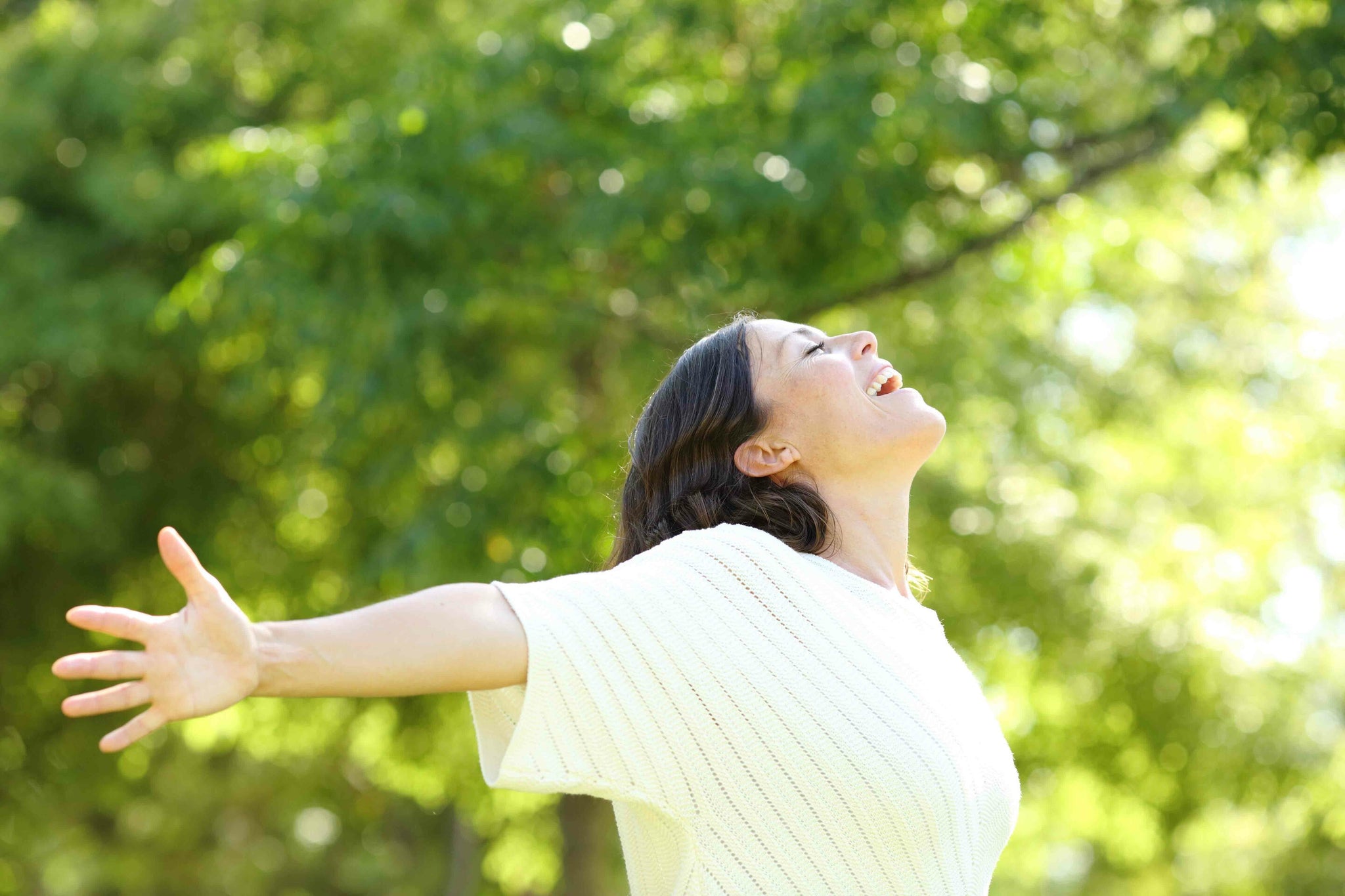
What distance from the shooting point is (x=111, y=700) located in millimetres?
1546

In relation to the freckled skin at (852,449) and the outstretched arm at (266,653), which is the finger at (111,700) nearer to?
the outstretched arm at (266,653)

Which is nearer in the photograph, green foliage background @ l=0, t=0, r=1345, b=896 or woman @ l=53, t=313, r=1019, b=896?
woman @ l=53, t=313, r=1019, b=896

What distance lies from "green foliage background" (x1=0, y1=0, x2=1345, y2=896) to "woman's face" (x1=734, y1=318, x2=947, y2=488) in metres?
3.61

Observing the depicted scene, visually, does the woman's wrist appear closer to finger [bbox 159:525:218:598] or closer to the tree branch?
finger [bbox 159:525:218:598]

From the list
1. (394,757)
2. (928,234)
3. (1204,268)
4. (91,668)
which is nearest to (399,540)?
(928,234)

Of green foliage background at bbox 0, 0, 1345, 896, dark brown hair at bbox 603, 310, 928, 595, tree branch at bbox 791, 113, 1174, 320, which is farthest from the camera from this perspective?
tree branch at bbox 791, 113, 1174, 320

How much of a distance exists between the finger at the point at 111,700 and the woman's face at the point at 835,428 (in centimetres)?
113

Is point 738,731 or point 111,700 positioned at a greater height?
point 111,700

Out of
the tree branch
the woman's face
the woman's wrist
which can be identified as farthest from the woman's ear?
the tree branch

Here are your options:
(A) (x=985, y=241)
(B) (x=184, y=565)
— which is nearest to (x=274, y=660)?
(B) (x=184, y=565)

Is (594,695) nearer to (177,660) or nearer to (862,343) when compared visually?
(177,660)

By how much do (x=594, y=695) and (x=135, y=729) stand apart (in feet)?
1.96

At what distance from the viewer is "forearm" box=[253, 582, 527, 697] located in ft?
5.29

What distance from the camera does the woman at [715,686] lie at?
1.62 metres
